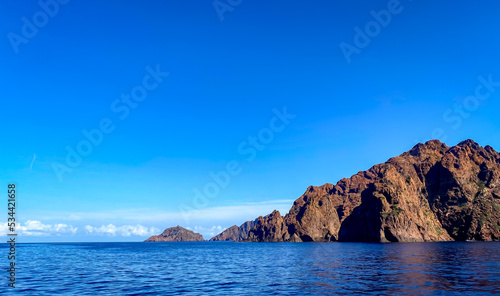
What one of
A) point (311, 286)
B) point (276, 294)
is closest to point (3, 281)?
point (276, 294)

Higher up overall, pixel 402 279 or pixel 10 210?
pixel 10 210

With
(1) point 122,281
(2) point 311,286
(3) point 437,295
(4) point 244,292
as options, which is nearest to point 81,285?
(1) point 122,281

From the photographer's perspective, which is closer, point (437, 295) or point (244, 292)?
point (437, 295)

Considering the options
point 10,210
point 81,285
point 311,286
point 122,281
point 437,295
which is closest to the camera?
point 437,295

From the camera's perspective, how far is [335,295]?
110 feet

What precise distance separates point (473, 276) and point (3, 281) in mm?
65538

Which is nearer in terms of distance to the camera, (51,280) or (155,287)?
(155,287)

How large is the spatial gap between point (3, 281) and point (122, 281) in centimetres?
1700

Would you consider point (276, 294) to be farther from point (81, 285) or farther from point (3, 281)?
point (3, 281)

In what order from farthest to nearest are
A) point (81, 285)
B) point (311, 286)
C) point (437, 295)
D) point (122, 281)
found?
point (122, 281) → point (81, 285) → point (311, 286) → point (437, 295)

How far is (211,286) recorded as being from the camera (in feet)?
134

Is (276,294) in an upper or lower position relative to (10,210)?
lower

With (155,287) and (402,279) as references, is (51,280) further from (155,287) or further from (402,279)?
(402,279)

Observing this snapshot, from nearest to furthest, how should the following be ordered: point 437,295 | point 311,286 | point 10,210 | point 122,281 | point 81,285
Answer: point 437,295 → point 10,210 → point 311,286 → point 81,285 → point 122,281
